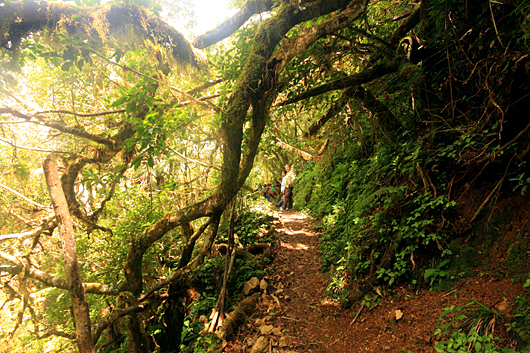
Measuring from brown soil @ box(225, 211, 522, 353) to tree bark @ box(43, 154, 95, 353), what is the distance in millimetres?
2473

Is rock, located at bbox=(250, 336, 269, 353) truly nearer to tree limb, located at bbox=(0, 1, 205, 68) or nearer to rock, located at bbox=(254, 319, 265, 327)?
rock, located at bbox=(254, 319, 265, 327)

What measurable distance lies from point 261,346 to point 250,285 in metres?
1.55

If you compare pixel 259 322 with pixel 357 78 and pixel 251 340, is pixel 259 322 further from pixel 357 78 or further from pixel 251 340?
pixel 357 78

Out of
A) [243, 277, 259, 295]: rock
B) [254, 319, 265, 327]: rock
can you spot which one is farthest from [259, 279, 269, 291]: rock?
[254, 319, 265, 327]: rock

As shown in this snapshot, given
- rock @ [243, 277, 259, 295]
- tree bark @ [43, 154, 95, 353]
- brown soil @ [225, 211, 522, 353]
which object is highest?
tree bark @ [43, 154, 95, 353]

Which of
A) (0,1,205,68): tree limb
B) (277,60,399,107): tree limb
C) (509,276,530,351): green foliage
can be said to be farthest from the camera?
(277,60,399,107): tree limb

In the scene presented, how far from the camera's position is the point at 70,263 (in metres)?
2.27

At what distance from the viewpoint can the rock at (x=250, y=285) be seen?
16.9ft

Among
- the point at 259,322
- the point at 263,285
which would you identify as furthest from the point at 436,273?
the point at 263,285

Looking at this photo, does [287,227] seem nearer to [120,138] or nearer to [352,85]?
[352,85]

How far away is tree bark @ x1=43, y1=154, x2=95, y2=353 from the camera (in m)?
2.23

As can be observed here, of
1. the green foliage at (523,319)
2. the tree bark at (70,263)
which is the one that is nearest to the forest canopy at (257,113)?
the tree bark at (70,263)

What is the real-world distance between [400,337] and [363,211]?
2315mm

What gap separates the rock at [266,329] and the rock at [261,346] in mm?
170
